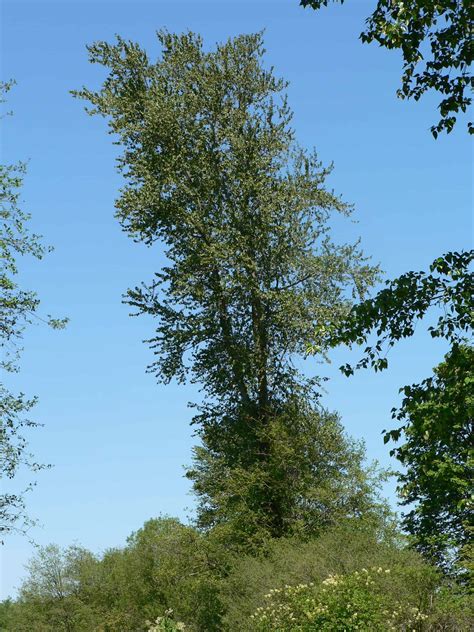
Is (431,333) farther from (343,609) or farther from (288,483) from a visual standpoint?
(288,483)

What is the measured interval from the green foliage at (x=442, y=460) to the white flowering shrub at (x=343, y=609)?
9.61 ft

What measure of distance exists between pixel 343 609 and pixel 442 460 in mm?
16024

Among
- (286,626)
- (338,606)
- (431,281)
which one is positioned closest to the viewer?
(431,281)

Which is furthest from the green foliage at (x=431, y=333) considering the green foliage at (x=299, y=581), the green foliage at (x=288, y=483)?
the green foliage at (x=288, y=483)

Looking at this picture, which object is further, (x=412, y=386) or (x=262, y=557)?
(x=262, y=557)

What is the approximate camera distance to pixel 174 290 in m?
28.7

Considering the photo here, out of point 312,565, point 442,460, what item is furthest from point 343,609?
point 442,460

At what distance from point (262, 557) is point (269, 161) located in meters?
12.4

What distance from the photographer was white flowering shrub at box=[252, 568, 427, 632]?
1947cm

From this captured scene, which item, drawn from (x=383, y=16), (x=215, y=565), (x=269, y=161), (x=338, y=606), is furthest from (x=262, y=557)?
(x=383, y=16)

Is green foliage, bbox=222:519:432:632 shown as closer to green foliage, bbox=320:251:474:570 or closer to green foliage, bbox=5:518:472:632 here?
green foliage, bbox=5:518:472:632

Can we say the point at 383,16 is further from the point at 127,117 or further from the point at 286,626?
the point at 127,117

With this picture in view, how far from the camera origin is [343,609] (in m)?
19.6

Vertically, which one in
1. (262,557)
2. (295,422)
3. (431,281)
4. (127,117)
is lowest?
(262,557)
